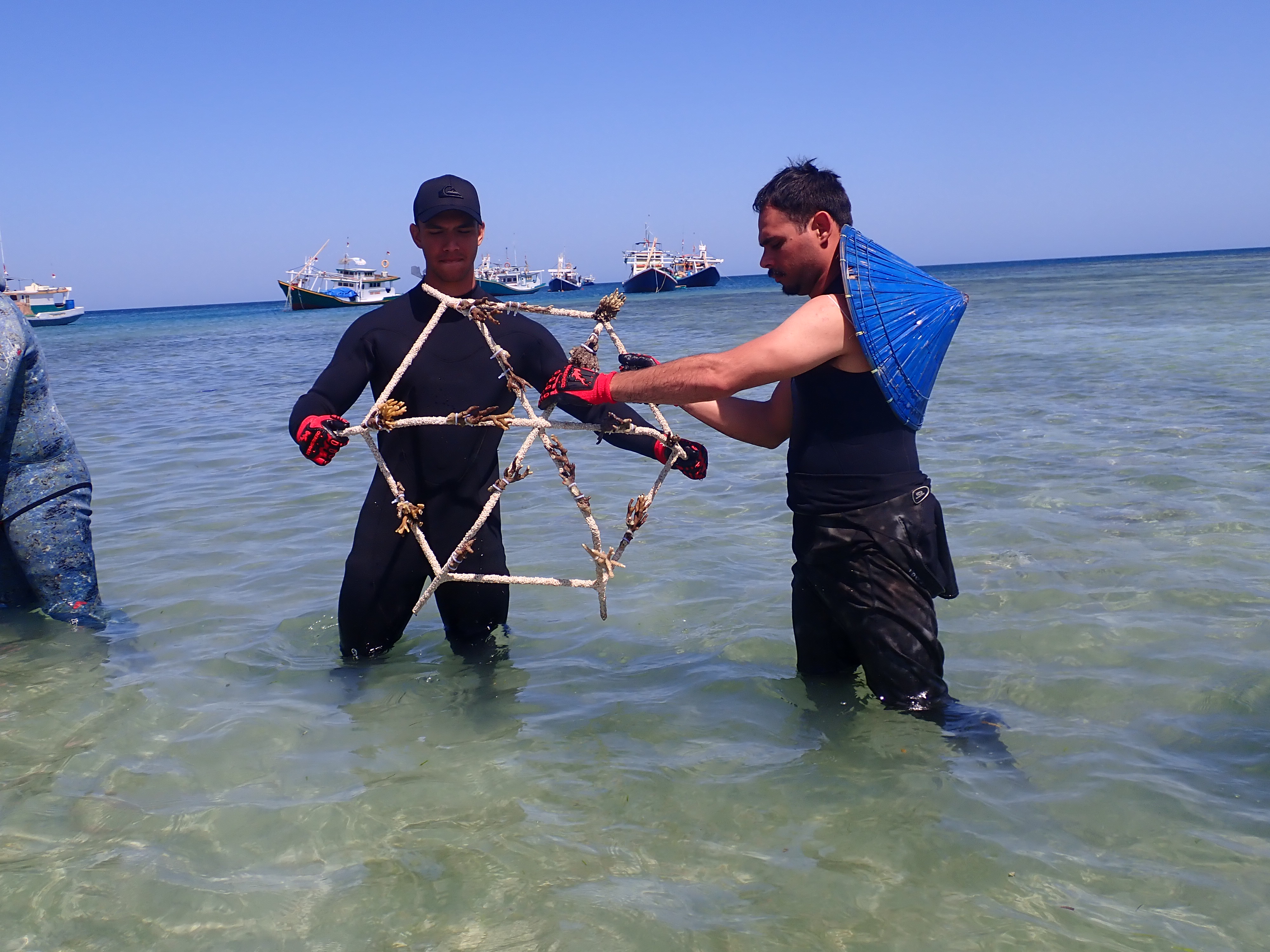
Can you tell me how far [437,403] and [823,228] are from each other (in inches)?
65.0

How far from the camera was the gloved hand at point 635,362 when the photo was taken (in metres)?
3.71

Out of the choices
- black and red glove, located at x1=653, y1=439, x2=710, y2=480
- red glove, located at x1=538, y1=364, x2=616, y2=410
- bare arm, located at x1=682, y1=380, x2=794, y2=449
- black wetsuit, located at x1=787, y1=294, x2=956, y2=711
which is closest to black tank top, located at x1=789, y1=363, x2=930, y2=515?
black wetsuit, located at x1=787, y1=294, x2=956, y2=711

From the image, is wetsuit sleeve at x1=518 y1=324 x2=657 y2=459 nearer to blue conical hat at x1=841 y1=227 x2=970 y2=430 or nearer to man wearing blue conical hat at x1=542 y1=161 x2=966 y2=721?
man wearing blue conical hat at x1=542 y1=161 x2=966 y2=721

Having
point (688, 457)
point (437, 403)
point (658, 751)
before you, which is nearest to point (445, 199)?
point (437, 403)

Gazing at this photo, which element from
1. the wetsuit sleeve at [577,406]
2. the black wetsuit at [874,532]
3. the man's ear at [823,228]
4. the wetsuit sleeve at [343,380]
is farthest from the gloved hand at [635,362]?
the wetsuit sleeve at [343,380]

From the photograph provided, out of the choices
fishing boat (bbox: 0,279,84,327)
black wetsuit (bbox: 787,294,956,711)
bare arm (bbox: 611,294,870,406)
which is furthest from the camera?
fishing boat (bbox: 0,279,84,327)

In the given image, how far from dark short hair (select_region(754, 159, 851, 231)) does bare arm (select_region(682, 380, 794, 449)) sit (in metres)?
0.72

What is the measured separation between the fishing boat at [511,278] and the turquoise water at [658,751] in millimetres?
71959

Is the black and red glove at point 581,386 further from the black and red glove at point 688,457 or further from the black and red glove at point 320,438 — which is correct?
the black and red glove at point 320,438

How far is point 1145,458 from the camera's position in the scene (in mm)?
7961

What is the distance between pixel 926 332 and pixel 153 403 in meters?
14.8

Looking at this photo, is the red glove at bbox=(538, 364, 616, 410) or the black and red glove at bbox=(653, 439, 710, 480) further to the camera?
the black and red glove at bbox=(653, 439, 710, 480)

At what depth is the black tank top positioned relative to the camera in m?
3.31

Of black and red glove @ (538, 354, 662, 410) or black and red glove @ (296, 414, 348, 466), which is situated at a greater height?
black and red glove @ (538, 354, 662, 410)
